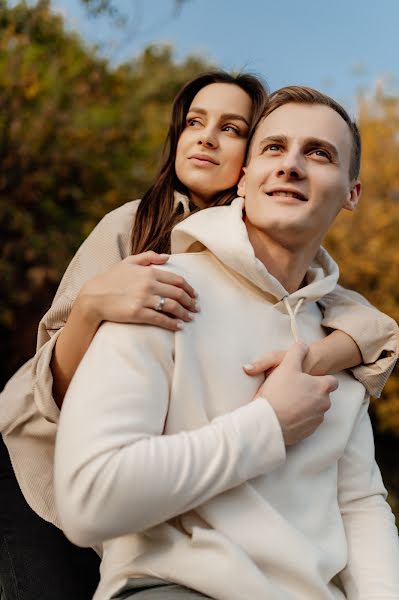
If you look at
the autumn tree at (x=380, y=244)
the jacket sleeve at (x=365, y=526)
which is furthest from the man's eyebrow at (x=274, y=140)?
the autumn tree at (x=380, y=244)

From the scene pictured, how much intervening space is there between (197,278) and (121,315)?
0.28m

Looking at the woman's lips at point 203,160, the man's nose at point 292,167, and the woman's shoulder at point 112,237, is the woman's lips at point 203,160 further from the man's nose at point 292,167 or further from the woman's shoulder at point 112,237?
the man's nose at point 292,167

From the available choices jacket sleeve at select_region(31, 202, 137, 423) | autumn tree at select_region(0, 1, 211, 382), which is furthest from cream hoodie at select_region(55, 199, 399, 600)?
autumn tree at select_region(0, 1, 211, 382)

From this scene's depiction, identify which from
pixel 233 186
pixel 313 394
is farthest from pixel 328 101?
pixel 313 394

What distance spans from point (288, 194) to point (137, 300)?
1.72 ft

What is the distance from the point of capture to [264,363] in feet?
5.91

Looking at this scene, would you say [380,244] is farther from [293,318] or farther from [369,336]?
[293,318]

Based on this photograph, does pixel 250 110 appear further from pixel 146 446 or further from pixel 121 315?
pixel 146 446

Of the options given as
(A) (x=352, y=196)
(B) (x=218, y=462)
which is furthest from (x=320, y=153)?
(B) (x=218, y=462)

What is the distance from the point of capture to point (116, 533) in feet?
4.83

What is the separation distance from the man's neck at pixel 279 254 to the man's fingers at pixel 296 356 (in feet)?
0.81

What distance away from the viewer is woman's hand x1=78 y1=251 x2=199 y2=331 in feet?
5.44

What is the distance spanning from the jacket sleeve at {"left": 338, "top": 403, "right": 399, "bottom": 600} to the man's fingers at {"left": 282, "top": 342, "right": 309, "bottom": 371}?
35 cm

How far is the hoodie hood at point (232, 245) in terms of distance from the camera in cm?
187
